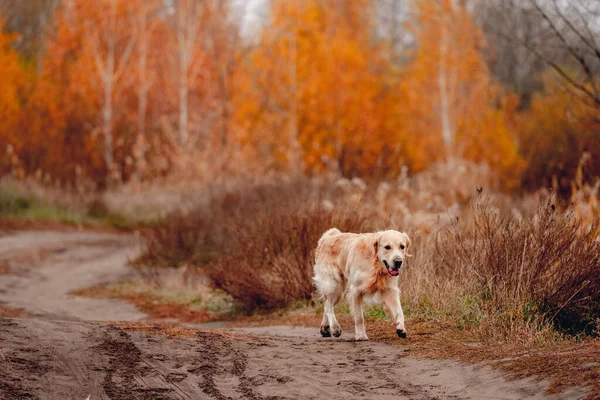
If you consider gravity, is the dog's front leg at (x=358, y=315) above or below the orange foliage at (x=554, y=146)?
below

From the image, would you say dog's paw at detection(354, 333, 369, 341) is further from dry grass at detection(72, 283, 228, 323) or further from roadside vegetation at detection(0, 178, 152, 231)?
roadside vegetation at detection(0, 178, 152, 231)

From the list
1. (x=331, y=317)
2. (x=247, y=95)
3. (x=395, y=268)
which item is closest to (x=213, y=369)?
(x=395, y=268)

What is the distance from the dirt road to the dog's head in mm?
858

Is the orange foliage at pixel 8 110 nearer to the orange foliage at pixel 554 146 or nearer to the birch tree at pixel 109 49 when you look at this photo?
the birch tree at pixel 109 49

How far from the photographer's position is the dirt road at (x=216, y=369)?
6.25 m

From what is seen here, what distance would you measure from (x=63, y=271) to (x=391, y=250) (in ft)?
40.8

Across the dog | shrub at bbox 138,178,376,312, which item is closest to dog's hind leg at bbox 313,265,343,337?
the dog

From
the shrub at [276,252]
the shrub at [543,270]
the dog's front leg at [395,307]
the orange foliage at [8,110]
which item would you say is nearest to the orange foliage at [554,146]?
the shrub at [276,252]

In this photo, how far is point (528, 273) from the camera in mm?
8539

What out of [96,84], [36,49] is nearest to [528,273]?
[96,84]

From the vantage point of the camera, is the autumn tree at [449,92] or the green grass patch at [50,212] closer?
the green grass patch at [50,212]

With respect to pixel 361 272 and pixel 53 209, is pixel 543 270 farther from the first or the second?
pixel 53 209

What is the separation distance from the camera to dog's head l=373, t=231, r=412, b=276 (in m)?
7.53

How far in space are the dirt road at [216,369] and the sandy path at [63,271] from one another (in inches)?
199
